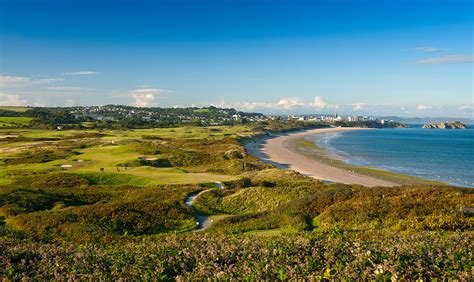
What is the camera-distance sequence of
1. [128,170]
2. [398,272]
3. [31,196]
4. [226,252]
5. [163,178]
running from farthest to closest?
[128,170]
[163,178]
[31,196]
[226,252]
[398,272]

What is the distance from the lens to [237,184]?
42938 mm

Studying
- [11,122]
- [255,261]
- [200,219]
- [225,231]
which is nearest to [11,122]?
[11,122]

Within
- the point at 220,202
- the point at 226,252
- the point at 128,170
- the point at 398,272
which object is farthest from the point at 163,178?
the point at 398,272

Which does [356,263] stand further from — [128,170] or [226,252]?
[128,170]

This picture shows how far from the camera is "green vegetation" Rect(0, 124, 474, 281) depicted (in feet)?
27.2

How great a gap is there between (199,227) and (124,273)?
15.2 metres

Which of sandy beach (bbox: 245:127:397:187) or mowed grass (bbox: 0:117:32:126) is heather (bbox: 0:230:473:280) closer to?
sandy beach (bbox: 245:127:397:187)

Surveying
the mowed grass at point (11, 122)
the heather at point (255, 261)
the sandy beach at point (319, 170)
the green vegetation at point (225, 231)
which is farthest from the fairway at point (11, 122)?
the heather at point (255, 261)

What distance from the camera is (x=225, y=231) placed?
1891cm

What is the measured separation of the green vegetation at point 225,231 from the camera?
27.2 ft

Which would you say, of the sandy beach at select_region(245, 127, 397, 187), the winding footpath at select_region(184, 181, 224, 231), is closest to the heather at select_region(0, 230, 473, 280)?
the winding footpath at select_region(184, 181, 224, 231)

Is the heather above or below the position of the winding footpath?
above

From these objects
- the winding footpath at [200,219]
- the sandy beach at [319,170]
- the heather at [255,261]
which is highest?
the heather at [255,261]

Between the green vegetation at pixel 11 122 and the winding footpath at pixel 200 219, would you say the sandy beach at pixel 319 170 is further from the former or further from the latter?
the green vegetation at pixel 11 122
